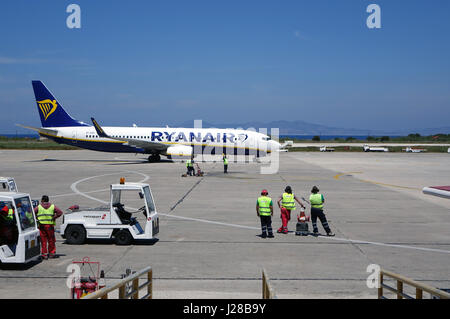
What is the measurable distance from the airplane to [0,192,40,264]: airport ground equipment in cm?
3669

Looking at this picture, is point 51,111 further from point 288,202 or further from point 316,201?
point 316,201

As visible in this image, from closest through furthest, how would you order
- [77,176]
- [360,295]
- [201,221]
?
[360,295]
[201,221]
[77,176]

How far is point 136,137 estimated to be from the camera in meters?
50.4

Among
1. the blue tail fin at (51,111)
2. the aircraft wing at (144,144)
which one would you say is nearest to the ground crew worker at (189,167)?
the aircraft wing at (144,144)

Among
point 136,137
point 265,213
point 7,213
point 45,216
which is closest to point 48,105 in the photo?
point 136,137

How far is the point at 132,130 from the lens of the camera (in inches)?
2004

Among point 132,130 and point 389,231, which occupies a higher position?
point 132,130

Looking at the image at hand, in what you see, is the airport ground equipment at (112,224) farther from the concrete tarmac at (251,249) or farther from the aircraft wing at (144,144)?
the aircraft wing at (144,144)

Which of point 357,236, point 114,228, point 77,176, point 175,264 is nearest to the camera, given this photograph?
point 175,264

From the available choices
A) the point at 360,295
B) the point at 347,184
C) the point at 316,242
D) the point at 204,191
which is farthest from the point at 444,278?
the point at 347,184

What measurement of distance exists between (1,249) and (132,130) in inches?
1561

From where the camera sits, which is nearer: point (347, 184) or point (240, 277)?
point (240, 277)

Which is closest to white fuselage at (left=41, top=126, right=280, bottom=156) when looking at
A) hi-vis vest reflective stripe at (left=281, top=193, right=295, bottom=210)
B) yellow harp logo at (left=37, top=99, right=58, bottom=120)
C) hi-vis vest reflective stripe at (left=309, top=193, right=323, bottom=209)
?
yellow harp logo at (left=37, top=99, right=58, bottom=120)

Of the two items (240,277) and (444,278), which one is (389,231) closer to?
(444,278)
